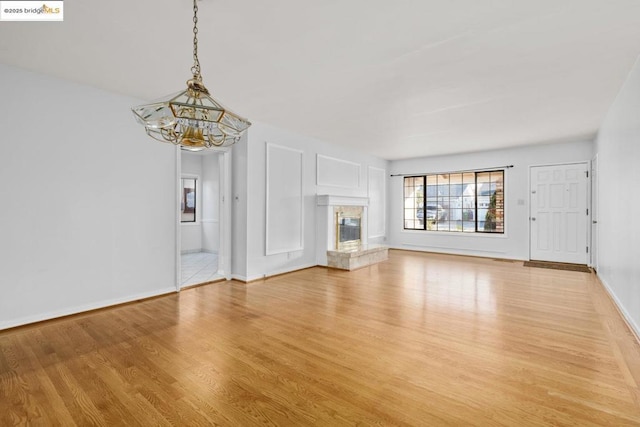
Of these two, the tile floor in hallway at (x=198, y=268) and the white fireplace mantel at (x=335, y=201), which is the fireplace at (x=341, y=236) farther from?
the tile floor in hallway at (x=198, y=268)

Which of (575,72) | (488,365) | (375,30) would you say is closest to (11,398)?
(488,365)

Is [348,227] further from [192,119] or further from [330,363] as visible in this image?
[192,119]

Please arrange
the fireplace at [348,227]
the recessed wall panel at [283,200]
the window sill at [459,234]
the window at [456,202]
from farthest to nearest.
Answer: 1. the window at [456,202]
2. the window sill at [459,234]
3. the fireplace at [348,227]
4. the recessed wall panel at [283,200]

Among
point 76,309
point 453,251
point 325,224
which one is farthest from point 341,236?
point 76,309

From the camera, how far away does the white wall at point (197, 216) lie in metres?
7.68

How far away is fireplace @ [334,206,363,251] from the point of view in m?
6.34

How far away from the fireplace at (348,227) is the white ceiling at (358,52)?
2417 mm

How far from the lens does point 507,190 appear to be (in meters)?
7.04

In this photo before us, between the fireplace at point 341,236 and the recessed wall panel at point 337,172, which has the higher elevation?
the recessed wall panel at point 337,172

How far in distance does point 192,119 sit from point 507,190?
724 cm

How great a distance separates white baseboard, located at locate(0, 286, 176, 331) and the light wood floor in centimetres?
12

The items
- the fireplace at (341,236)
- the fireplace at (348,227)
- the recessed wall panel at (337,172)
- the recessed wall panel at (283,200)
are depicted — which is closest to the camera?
the recessed wall panel at (283,200)

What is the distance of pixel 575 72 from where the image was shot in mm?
3180

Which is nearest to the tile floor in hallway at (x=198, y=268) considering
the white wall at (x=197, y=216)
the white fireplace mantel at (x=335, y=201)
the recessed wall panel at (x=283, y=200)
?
the white wall at (x=197, y=216)
